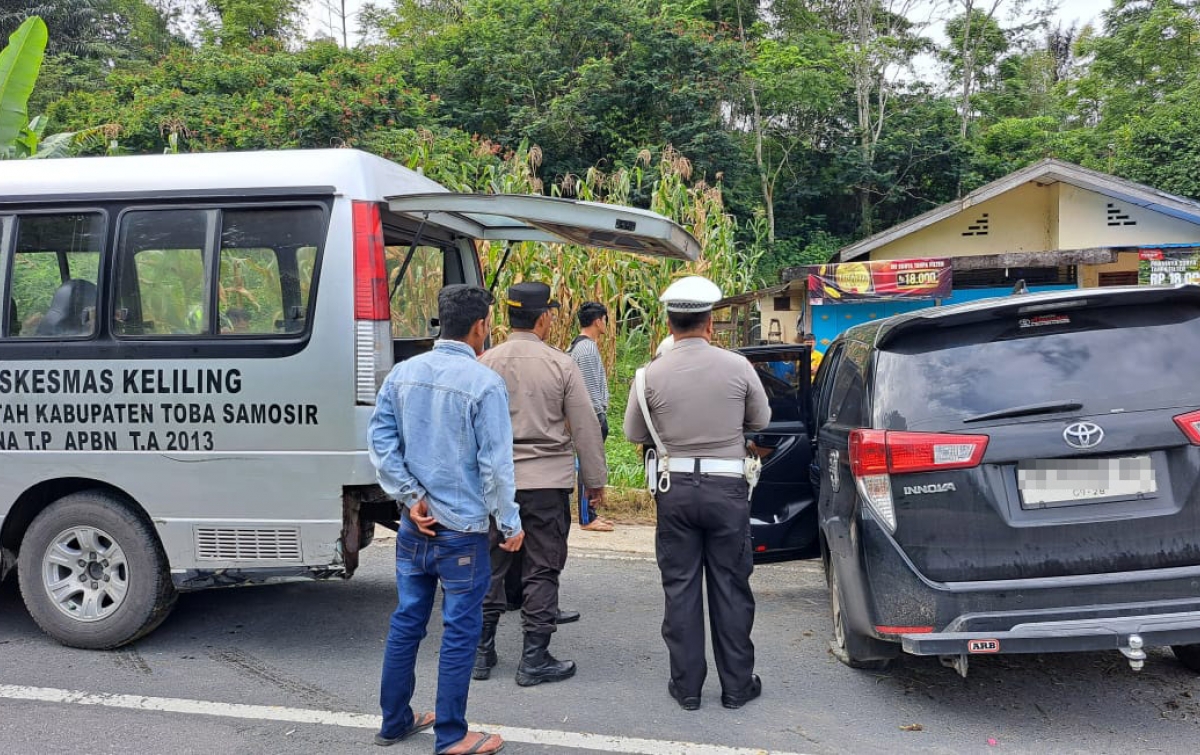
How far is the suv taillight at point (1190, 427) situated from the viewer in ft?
10.7

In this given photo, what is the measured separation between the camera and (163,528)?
4.36 meters

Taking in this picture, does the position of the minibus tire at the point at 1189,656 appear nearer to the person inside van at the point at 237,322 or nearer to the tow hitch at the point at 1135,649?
the tow hitch at the point at 1135,649

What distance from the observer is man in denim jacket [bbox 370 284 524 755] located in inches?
131

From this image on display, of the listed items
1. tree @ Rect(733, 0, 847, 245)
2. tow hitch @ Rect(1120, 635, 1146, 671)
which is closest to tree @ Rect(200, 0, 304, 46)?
tree @ Rect(733, 0, 847, 245)

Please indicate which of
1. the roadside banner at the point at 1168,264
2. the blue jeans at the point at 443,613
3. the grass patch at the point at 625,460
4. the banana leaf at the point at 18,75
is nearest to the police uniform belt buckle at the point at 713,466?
the blue jeans at the point at 443,613

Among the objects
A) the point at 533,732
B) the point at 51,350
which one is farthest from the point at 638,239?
the point at 51,350

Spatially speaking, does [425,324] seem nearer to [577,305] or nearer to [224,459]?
[224,459]

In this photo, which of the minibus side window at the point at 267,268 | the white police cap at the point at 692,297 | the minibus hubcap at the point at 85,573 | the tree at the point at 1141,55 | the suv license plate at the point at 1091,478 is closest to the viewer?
the suv license plate at the point at 1091,478

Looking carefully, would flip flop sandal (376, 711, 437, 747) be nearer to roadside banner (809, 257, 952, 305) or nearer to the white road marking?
the white road marking

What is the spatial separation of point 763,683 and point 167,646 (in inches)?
120

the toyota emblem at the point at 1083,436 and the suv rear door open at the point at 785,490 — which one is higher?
the toyota emblem at the point at 1083,436

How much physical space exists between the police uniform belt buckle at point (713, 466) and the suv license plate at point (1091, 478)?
1105 mm

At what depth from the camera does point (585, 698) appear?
3.96 m

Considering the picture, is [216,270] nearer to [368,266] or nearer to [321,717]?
[368,266]
